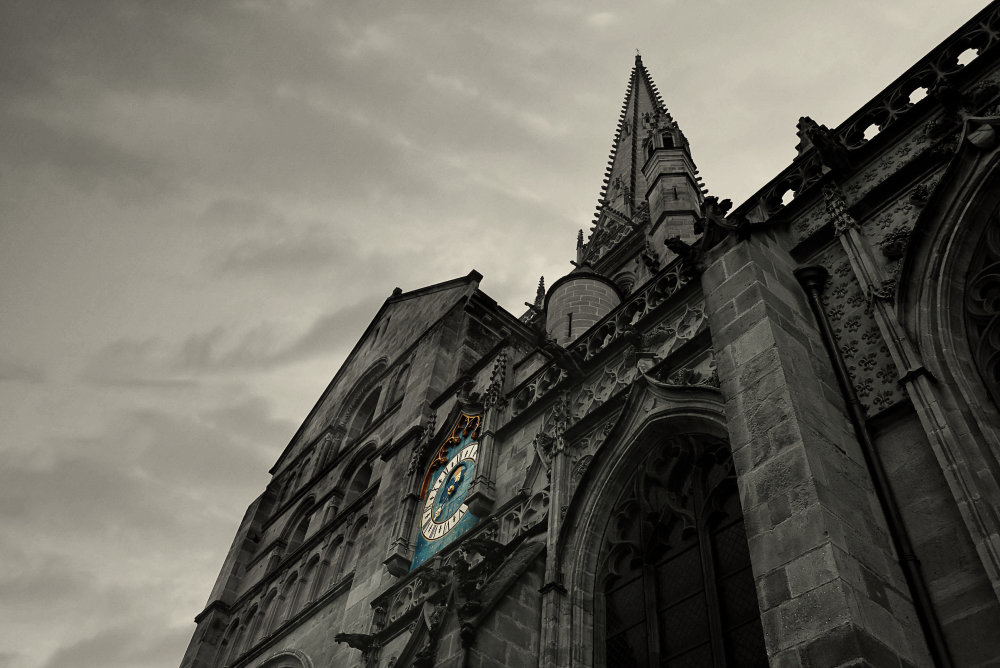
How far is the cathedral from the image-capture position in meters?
5.11

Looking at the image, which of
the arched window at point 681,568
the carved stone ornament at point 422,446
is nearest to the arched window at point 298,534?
the carved stone ornament at point 422,446

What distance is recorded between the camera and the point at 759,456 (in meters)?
5.70

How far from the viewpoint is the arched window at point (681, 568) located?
683 centimetres

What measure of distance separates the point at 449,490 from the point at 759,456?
707 cm

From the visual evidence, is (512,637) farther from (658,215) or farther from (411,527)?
(658,215)

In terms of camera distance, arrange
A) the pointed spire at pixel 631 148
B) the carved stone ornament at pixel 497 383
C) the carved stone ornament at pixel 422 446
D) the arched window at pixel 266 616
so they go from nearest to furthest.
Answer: the carved stone ornament at pixel 497 383 → the carved stone ornament at pixel 422 446 → the arched window at pixel 266 616 → the pointed spire at pixel 631 148

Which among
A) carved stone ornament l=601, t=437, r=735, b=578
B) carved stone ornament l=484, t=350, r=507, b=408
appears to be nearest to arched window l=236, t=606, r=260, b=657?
carved stone ornament l=484, t=350, r=507, b=408

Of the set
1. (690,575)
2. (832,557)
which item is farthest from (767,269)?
(832,557)

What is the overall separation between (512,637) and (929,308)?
4889mm

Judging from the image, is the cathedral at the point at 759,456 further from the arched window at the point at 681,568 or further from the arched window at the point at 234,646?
the arched window at the point at 234,646

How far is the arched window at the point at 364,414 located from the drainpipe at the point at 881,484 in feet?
48.9

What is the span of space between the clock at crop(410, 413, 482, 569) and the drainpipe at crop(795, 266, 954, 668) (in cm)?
529

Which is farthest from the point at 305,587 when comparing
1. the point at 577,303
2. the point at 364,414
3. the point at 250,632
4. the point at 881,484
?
the point at 881,484

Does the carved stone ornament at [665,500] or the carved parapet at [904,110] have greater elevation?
the carved parapet at [904,110]
